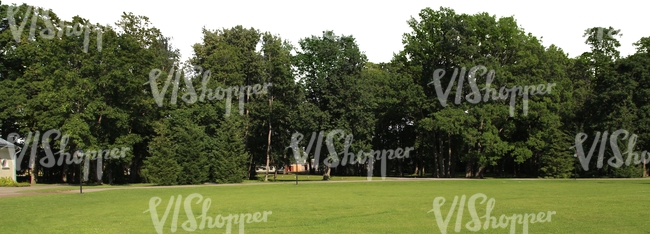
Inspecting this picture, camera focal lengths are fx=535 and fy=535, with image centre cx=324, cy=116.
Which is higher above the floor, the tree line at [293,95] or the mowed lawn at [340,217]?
the tree line at [293,95]

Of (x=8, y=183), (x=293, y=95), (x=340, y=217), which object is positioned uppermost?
(x=293, y=95)

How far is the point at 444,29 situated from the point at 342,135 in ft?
57.6

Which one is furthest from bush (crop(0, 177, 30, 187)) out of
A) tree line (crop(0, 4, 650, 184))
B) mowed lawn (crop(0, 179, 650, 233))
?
mowed lawn (crop(0, 179, 650, 233))

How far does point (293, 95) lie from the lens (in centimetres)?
6156

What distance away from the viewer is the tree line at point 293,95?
4744 centimetres

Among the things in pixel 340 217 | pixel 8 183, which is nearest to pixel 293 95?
pixel 8 183

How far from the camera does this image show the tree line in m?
47.4

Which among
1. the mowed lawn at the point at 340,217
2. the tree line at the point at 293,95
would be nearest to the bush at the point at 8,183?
the tree line at the point at 293,95

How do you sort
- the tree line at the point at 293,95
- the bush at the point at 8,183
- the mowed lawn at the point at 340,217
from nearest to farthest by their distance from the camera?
the mowed lawn at the point at 340,217
the bush at the point at 8,183
the tree line at the point at 293,95

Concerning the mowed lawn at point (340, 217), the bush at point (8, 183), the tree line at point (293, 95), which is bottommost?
the bush at point (8, 183)

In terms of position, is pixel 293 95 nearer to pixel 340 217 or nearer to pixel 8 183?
pixel 8 183

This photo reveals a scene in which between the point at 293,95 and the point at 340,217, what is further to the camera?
the point at 293,95

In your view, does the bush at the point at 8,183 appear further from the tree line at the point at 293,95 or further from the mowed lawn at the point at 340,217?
the mowed lawn at the point at 340,217

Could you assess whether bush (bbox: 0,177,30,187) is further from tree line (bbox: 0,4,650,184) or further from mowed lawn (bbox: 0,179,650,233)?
mowed lawn (bbox: 0,179,650,233)
